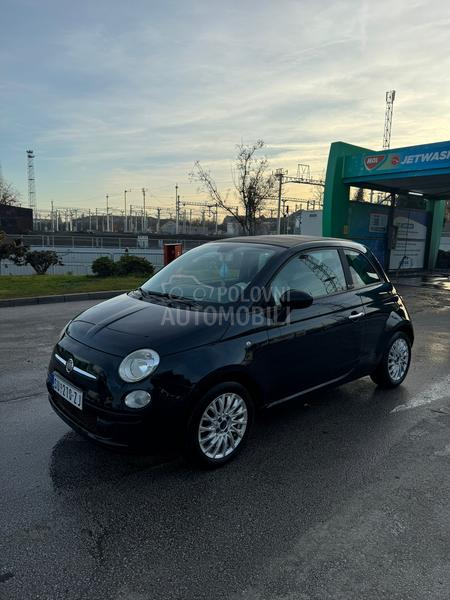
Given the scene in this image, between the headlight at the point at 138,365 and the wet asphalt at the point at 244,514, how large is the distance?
801mm

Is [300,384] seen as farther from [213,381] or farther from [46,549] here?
[46,549]

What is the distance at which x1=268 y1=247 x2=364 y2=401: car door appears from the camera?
3.58m

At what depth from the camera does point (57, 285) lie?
12.5m

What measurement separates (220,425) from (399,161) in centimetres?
1414

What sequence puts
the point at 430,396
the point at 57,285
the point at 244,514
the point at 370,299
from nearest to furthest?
the point at 244,514
the point at 370,299
the point at 430,396
the point at 57,285

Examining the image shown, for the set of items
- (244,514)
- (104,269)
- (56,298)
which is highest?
(104,269)

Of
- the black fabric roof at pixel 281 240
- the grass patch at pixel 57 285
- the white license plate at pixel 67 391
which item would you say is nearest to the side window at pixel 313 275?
the black fabric roof at pixel 281 240

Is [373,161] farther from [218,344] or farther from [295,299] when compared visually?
[218,344]

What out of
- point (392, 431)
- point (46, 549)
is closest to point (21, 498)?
point (46, 549)

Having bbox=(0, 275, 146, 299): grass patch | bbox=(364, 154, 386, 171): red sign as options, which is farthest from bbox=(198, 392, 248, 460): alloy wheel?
bbox=(364, 154, 386, 171): red sign

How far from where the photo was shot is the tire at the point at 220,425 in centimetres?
305

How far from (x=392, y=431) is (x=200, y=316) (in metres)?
2.12

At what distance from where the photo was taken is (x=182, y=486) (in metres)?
3.03

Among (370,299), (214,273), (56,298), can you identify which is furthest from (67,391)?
(56,298)
